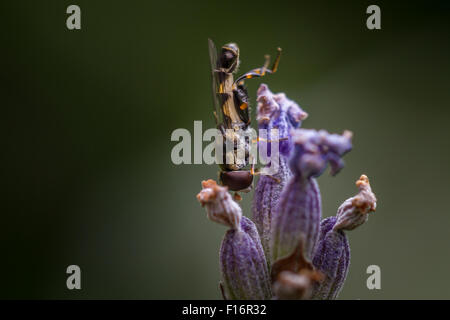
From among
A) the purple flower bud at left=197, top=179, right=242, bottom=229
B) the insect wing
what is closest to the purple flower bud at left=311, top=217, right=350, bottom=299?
the purple flower bud at left=197, top=179, right=242, bottom=229

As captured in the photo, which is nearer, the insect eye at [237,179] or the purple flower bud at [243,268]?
the purple flower bud at [243,268]

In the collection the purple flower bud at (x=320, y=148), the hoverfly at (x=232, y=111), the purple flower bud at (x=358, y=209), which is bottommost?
the purple flower bud at (x=358, y=209)

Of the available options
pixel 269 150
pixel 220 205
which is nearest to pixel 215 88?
pixel 269 150

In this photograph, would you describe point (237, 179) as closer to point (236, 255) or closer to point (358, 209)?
point (236, 255)

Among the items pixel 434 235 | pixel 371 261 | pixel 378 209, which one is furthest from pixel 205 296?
pixel 434 235

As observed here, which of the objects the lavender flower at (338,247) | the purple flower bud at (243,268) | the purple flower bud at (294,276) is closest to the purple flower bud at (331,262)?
the lavender flower at (338,247)

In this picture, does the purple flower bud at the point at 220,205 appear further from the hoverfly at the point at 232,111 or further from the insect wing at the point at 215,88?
the insect wing at the point at 215,88
